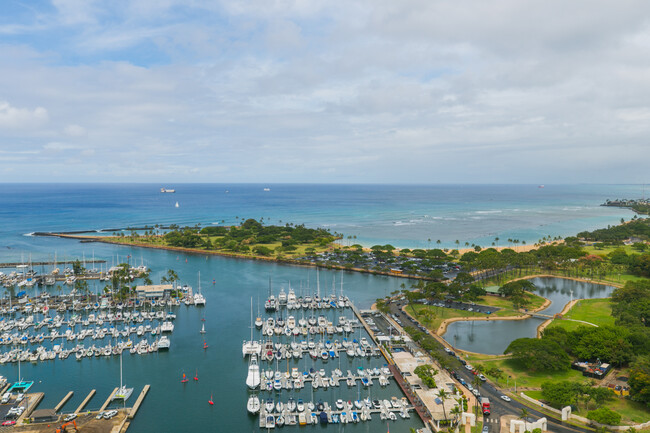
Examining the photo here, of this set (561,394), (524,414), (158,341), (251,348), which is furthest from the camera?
(158,341)

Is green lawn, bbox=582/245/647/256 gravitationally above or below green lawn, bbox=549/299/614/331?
above

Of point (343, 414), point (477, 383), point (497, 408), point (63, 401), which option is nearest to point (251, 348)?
point (343, 414)

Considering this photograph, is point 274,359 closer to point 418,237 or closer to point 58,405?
point 58,405

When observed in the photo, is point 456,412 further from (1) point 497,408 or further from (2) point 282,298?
(2) point 282,298

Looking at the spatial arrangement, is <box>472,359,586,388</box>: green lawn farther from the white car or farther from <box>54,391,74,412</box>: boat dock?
<box>54,391,74,412</box>: boat dock

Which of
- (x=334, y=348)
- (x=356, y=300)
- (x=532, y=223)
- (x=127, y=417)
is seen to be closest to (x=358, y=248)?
(x=356, y=300)

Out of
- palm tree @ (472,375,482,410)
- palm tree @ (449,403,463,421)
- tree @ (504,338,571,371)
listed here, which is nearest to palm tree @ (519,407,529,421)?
palm tree @ (472,375,482,410)

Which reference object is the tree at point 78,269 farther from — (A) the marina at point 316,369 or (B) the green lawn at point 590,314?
(B) the green lawn at point 590,314

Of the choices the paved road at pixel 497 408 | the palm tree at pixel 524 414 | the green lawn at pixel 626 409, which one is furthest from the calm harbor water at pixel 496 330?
the palm tree at pixel 524 414

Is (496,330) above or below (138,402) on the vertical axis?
above

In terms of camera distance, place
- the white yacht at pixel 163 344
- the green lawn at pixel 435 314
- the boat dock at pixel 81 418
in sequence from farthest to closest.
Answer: the green lawn at pixel 435 314 → the white yacht at pixel 163 344 → the boat dock at pixel 81 418
